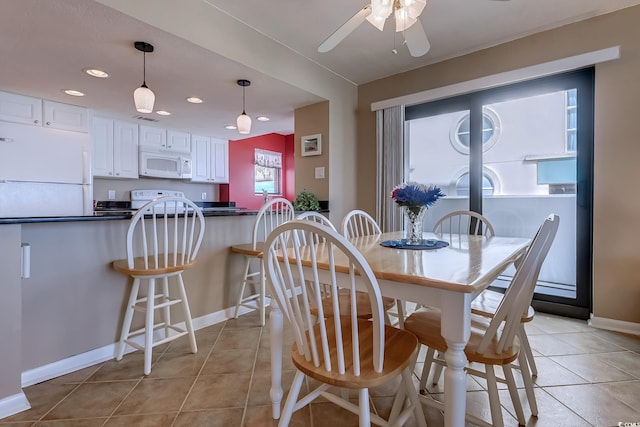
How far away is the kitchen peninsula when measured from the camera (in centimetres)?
138

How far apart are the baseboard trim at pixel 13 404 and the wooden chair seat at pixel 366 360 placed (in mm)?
1369

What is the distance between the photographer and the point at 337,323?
3.06 feet

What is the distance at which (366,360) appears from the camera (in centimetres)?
102

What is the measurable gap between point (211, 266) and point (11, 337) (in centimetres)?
119

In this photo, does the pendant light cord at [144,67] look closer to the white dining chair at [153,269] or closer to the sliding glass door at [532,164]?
the white dining chair at [153,269]

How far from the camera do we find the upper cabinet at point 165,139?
170 inches

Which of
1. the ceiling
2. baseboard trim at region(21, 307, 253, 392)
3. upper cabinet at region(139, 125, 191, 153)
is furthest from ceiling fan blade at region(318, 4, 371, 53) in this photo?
upper cabinet at region(139, 125, 191, 153)

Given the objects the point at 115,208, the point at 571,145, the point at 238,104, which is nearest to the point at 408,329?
the point at 571,145

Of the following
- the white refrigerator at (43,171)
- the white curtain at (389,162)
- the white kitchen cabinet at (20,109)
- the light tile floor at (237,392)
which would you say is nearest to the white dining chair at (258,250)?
the light tile floor at (237,392)

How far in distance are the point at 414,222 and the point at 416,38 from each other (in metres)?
1.08

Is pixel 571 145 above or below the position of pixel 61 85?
below

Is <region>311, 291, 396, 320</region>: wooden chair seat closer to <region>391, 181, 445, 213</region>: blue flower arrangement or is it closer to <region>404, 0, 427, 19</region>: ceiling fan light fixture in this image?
<region>391, 181, 445, 213</region>: blue flower arrangement

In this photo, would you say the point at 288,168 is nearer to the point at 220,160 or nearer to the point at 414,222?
the point at 220,160

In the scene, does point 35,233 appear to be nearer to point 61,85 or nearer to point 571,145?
point 61,85
